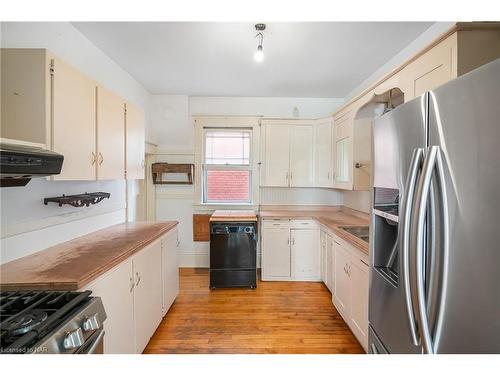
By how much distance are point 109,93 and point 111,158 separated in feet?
1.69

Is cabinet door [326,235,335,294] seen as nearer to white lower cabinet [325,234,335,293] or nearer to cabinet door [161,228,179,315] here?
white lower cabinet [325,234,335,293]

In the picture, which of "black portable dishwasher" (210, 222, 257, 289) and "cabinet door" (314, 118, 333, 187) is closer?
"black portable dishwasher" (210, 222, 257, 289)

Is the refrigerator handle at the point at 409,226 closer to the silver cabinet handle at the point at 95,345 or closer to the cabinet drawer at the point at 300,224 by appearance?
the silver cabinet handle at the point at 95,345

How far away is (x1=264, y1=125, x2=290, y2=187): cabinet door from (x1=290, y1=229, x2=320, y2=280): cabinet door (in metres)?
0.80

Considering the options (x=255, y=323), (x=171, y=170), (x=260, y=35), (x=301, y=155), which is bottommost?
(x=255, y=323)

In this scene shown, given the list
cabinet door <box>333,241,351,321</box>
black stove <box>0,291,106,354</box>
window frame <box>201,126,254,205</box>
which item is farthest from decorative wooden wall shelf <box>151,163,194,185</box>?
black stove <box>0,291,106,354</box>

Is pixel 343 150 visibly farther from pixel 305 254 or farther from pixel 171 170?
pixel 171 170

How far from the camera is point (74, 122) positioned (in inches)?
61.4

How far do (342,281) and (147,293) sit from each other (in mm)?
1797

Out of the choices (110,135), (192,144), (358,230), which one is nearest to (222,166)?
(192,144)

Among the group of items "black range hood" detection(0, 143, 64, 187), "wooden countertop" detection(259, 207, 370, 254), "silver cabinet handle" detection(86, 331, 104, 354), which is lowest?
"silver cabinet handle" detection(86, 331, 104, 354)

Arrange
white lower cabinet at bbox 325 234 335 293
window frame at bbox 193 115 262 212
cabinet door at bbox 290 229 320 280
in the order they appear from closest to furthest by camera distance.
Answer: white lower cabinet at bbox 325 234 335 293 → cabinet door at bbox 290 229 320 280 → window frame at bbox 193 115 262 212

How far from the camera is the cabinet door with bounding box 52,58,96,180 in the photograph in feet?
4.67
